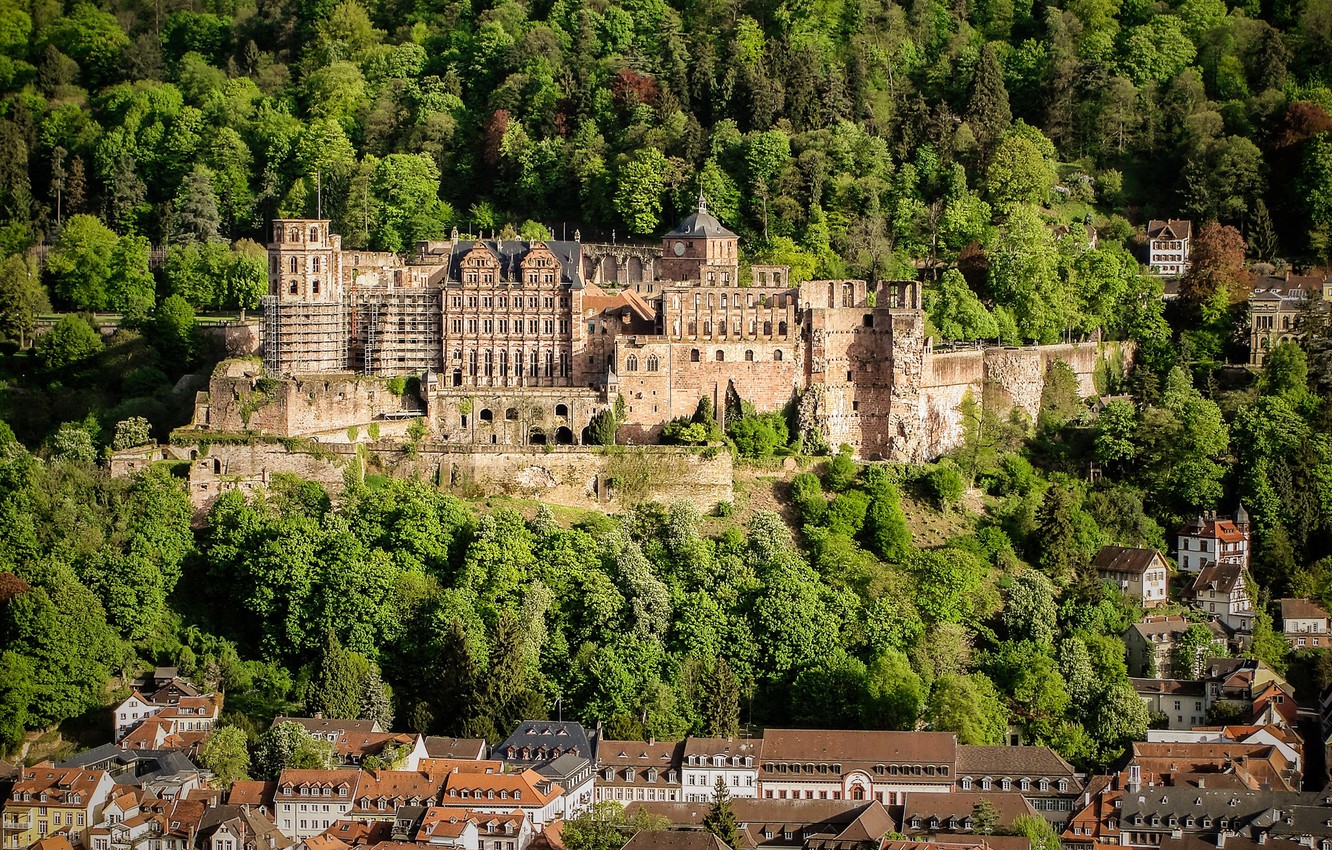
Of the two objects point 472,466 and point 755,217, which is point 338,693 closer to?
point 472,466

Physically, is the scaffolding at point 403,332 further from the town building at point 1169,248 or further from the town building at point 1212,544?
the town building at point 1169,248

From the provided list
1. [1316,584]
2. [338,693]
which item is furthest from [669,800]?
[1316,584]

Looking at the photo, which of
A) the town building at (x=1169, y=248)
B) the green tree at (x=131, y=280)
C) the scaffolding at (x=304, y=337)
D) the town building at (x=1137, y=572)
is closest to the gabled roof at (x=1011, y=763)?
the town building at (x=1137, y=572)

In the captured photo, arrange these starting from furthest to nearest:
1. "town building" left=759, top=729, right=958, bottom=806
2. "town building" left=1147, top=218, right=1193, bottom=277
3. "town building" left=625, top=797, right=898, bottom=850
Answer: "town building" left=1147, top=218, right=1193, bottom=277, "town building" left=759, top=729, right=958, bottom=806, "town building" left=625, top=797, right=898, bottom=850

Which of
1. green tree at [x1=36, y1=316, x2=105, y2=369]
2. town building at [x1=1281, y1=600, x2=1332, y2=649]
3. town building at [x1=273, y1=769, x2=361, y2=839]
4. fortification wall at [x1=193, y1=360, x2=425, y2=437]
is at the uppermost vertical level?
green tree at [x1=36, y1=316, x2=105, y2=369]

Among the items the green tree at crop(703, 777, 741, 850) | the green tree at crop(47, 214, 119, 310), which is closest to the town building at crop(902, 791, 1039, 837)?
the green tree at crop(703, 777, 741, 850)

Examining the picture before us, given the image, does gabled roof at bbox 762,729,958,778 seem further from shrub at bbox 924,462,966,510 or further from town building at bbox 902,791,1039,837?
shrub at bbox 924,462,966,510

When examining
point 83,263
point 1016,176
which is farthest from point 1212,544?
point 83,263
